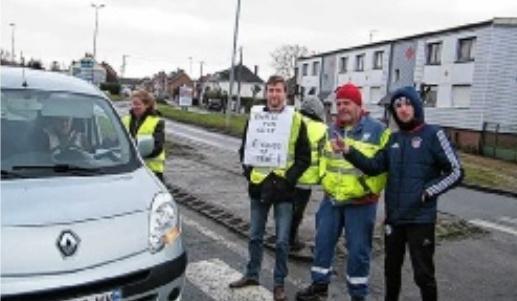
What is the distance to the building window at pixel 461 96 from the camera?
123 ft

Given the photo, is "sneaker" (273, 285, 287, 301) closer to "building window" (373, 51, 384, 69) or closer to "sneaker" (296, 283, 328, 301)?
"sneaker" (296, 283, 328, 301)

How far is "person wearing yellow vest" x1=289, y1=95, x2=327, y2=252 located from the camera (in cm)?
642

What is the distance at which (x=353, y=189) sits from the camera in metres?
5.39

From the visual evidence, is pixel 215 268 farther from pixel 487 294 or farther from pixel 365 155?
pixel 487 294

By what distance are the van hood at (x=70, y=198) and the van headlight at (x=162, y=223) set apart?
0.06 meters

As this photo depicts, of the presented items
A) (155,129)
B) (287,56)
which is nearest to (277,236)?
(155,129)

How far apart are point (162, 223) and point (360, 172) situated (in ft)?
6.14

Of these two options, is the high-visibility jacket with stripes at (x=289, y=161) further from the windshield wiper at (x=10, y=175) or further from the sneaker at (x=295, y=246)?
the windshield wiper at (x=10, y=175)

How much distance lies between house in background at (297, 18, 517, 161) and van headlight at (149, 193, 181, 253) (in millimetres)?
28371

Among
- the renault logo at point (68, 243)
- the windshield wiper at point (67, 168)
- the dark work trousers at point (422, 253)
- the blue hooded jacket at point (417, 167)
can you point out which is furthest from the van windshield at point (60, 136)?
the dark work trousers at point (422, 253)

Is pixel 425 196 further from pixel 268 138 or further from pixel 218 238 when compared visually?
pixel 218 238

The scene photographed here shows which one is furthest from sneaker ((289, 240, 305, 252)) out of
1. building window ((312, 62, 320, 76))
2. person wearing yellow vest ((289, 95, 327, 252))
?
building window ((312, 62, 320, 76))

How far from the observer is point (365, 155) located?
207 inches

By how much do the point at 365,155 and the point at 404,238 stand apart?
2.37ft
